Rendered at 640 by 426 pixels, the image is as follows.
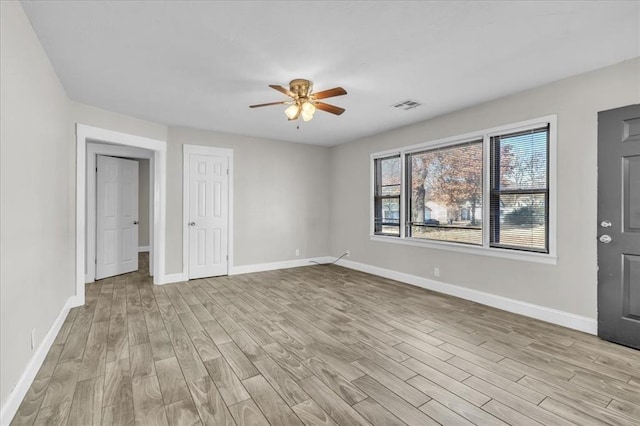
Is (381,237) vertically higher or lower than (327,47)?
lower

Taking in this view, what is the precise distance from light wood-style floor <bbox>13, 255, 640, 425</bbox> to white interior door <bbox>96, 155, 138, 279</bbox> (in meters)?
1.80

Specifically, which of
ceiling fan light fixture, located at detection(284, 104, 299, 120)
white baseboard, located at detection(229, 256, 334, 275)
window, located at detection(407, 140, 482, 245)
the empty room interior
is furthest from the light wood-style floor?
ceiling fan light fixture, located at detection(284, 104, 299, 120)

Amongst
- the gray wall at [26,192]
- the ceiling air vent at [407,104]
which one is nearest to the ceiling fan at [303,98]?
the ceiling air vent at [407,104]

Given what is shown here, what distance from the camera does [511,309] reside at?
141 inches

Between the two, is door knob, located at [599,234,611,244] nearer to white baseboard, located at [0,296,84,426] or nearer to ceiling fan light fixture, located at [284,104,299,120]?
ceiling fan light fixture, located at [284,104,299,120]

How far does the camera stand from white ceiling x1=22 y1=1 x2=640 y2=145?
207 cm

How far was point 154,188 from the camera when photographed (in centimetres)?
491

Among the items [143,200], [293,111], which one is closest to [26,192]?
[293,111]

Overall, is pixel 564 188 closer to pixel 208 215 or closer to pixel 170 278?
pixel 208 215

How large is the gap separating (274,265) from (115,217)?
3.02 meters

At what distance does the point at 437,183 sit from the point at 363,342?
2774 millimetres

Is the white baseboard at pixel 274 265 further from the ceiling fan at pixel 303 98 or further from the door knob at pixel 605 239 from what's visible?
the door knob at pixel 605 239

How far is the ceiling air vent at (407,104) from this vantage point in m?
3.83

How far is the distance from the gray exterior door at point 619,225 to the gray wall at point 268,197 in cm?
458
